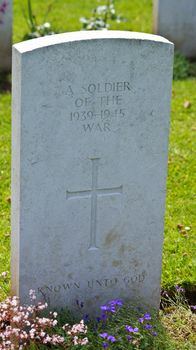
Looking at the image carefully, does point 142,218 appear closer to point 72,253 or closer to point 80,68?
point 72,253

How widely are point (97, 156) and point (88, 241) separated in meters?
0.47

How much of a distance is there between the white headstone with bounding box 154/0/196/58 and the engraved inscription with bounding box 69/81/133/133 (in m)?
4.78

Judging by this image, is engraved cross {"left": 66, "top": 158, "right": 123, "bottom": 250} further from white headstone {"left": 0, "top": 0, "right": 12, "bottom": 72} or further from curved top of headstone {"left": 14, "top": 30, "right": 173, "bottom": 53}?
white headstone {"left": 0, "top": 0, "right": 12, "bottom": 72}

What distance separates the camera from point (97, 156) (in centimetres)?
476

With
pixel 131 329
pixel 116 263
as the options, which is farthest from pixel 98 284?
pixel 131 329

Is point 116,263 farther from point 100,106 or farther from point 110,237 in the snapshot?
point 100,106

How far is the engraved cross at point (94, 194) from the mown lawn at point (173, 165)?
27.9 inches

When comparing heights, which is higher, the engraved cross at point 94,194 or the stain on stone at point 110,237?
the engraved cross at point 94,194

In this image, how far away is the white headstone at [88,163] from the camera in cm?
452

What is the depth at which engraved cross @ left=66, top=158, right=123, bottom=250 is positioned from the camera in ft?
15.7

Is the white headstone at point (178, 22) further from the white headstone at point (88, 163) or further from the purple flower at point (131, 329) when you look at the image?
the purple flower at point (131, 329)

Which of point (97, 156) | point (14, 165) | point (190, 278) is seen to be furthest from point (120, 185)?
point (190, 278)

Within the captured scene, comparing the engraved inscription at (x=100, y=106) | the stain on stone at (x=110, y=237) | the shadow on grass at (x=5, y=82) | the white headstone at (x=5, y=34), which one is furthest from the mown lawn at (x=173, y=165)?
the engraved inscription at (x=100, y=106)

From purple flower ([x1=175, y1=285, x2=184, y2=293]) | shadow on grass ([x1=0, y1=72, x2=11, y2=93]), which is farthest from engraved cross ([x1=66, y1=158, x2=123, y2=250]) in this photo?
shadow on grass ([x1=0, y1=72, x2=11, y2=93])
